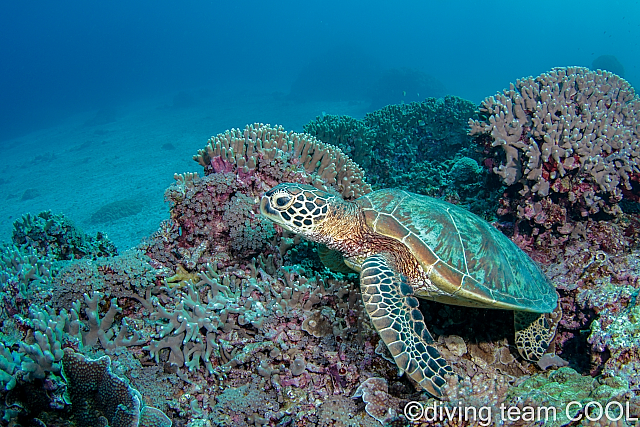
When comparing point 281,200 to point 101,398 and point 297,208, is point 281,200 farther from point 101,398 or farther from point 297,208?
A: point 101,398

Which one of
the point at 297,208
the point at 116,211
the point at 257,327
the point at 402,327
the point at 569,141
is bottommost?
the point at 116,211

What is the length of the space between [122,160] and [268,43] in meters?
98.8

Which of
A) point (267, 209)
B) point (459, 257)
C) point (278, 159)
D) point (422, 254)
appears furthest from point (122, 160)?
point (459, 257)

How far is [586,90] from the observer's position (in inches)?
166

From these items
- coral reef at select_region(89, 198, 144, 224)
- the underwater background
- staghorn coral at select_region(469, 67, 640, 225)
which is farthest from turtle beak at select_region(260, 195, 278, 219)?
coral reef at select_region(89, 198, 144, 224)

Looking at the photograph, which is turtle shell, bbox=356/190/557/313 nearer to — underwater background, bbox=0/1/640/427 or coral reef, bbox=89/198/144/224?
underwater background, bbox=0/1/640/427

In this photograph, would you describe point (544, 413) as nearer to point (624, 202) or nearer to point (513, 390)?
point (513, 390)

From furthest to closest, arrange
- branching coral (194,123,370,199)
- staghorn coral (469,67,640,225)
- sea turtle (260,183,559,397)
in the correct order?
branching coral (194,123,370,199) → staghorn coral (469,67,640,225) → sea turtle (260,183,559,397)

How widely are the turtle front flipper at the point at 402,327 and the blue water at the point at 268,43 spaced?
4172 cm

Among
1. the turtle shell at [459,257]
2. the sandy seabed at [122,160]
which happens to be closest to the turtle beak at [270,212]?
the turtle shell at [459,257]

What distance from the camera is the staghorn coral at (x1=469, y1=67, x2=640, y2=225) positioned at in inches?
141

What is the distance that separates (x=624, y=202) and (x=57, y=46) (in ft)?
486

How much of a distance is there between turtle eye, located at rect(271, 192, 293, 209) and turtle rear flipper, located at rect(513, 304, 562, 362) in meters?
2.31

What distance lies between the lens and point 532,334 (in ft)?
8.89
